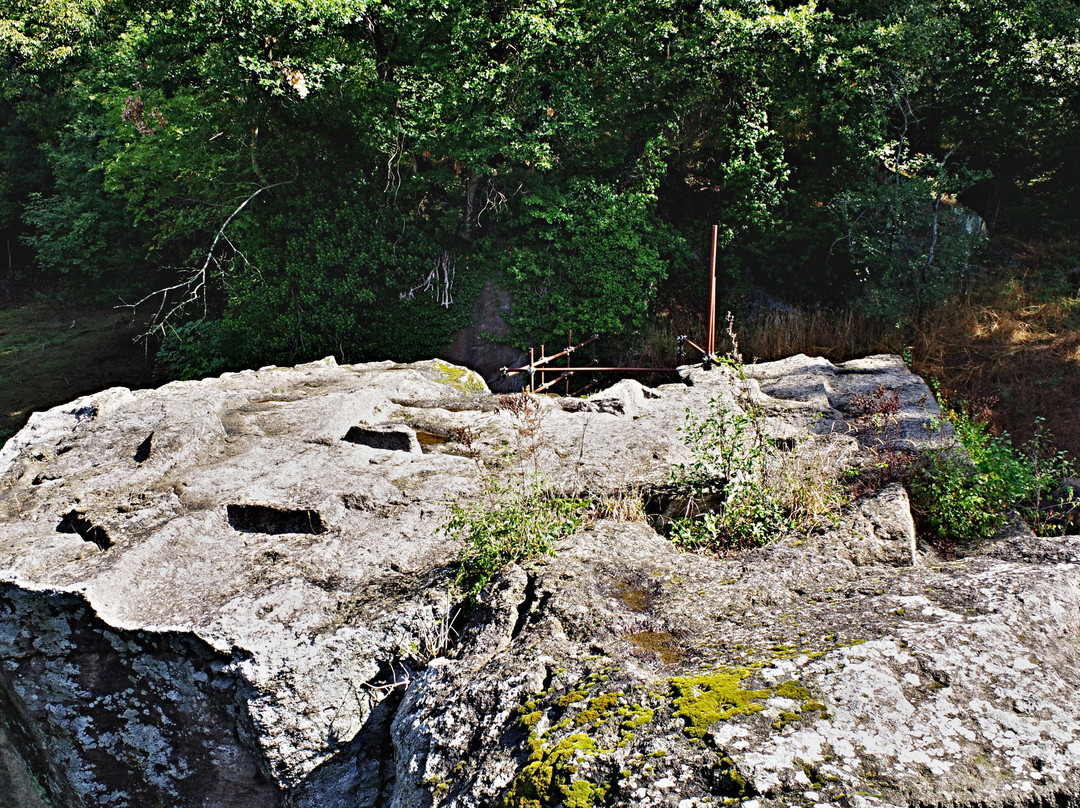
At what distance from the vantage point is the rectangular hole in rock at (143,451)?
575 centimetres

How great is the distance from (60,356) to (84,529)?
14502 mm

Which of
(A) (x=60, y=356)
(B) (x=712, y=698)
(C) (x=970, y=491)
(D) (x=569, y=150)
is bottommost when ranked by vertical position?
(A) (x=60, y=356)

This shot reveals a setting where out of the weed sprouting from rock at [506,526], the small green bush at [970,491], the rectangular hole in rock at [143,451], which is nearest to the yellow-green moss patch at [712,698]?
the weed sprouting from rock at [506,526]

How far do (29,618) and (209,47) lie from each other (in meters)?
11.1

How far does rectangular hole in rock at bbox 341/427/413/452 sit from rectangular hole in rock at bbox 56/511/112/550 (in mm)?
2035

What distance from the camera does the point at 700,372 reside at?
8594mm

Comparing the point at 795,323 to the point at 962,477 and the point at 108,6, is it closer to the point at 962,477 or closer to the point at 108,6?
the point at 962,477

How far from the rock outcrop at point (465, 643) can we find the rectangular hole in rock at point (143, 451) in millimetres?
25

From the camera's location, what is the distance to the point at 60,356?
672 inches

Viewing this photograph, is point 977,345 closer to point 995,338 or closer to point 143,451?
point 995,338

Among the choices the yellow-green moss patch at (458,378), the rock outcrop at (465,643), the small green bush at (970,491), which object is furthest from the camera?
the yellow-green moss patch at (458,378)

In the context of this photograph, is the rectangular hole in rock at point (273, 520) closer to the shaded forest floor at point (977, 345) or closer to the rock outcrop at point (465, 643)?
the rock outcrop at point (465, 643)

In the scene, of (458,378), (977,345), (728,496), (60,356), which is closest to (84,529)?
(728,496)

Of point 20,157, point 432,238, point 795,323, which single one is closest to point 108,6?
point 20,157
